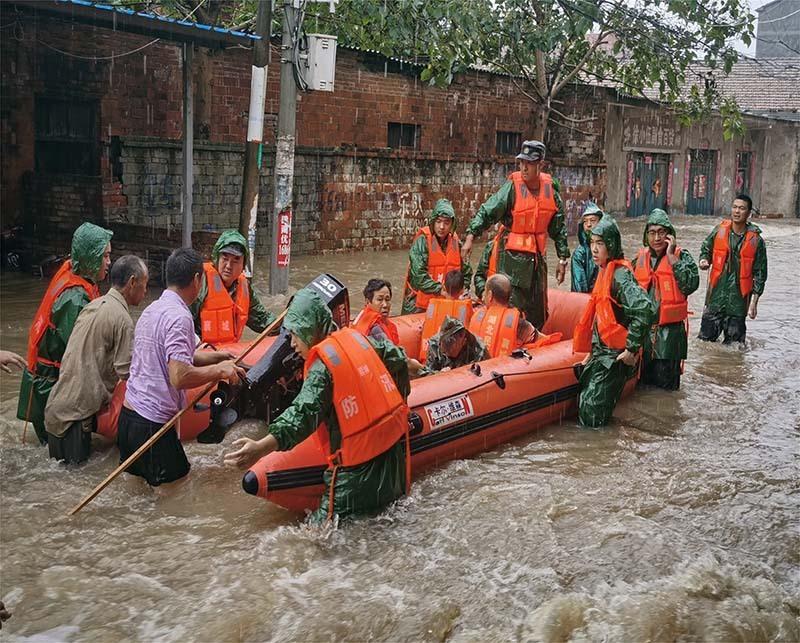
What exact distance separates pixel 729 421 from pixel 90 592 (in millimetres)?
5035

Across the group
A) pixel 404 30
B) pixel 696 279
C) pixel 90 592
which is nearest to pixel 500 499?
pixel 90 592

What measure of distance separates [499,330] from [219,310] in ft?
6.86

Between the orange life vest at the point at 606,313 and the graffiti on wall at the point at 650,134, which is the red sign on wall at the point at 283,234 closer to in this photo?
the orange life vest at the point at 606,313

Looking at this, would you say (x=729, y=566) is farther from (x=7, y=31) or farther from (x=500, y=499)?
(x=7, y=31)

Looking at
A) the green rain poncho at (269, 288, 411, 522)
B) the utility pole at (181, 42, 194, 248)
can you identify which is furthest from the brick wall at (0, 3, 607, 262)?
the green rain poncho at (269, 288, 411, 522)

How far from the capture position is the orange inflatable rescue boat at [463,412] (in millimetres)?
4642

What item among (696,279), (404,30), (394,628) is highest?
(404,30)

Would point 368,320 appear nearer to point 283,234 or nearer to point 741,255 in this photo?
point 283,234

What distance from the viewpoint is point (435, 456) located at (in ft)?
18.3

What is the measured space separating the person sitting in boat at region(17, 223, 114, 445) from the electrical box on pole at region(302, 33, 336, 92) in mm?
4981

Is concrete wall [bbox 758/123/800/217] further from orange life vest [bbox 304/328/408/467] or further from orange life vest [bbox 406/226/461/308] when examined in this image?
orange life vest [bbox 304/328/408/467]

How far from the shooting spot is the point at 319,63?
970 cm

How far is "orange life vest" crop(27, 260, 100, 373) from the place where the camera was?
Answer: 5.20 meters

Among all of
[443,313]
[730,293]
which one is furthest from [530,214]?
[730,293]
